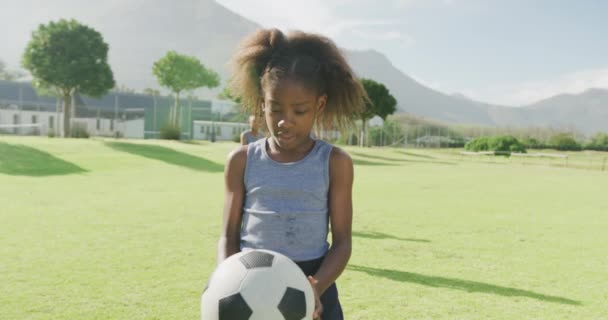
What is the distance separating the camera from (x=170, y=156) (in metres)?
33.6

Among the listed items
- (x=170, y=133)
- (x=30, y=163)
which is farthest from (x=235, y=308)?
(x=170, y=133)

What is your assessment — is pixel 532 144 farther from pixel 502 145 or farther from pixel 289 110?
pixel 289 110

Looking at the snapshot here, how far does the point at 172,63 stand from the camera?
60.1 metres

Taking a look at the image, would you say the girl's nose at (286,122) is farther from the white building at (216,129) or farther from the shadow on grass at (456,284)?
the white building at (216,129)

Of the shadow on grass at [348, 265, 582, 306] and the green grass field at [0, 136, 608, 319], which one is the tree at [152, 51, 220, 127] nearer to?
the green grass field at [0, 136, 608, 319]

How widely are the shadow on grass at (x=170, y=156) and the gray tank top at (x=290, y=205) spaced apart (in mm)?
25940

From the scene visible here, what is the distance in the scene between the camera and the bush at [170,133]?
163 feet

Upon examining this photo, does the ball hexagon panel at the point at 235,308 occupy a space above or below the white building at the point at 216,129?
below

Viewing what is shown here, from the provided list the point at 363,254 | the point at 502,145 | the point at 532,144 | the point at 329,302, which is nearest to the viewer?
the point at 329,302

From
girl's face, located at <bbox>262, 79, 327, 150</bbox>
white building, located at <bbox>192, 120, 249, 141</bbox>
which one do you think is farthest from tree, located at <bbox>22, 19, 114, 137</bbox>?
girl's face, located at <bbox>262, 79, 327, 150</bbox>

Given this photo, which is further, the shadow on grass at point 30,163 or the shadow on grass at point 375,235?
the shadow on grass at point 30,163

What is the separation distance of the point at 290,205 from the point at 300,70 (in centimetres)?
62

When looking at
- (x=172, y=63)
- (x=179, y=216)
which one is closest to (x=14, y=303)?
(x=179, y=216)

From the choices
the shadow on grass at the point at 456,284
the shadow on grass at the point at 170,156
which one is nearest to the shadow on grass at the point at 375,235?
the shadow on grass at the point at 456,284
